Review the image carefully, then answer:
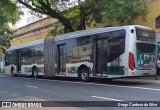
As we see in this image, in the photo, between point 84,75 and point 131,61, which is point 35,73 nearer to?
point 84,75

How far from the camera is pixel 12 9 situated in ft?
94.5

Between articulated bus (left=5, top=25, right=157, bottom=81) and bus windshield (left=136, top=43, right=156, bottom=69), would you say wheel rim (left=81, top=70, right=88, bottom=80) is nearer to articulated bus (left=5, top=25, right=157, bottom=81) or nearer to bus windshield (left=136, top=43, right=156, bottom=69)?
articulated bus (left=5, top=25, right=157, bottom=81)

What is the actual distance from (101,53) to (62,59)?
494 cm

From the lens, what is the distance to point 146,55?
19.6 m

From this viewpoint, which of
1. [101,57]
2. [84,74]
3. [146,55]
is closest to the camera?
[146,55]

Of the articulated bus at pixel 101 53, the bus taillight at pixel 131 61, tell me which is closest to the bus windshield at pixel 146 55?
the articulated bus at pixel 101 53

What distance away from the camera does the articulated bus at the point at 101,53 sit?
18891 millimetres

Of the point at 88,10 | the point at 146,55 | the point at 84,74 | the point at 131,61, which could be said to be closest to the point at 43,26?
the point at 88,10

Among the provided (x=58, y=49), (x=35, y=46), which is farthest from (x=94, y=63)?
(x=35, y=46)

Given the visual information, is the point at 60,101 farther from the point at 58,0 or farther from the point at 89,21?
the point at 89,21

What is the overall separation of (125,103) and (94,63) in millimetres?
9681

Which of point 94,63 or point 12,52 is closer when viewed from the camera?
point 94,63

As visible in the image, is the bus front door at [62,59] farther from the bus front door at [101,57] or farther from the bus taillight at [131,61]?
the bus taillight at [131,61]

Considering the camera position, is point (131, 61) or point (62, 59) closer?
point (131, 61)
